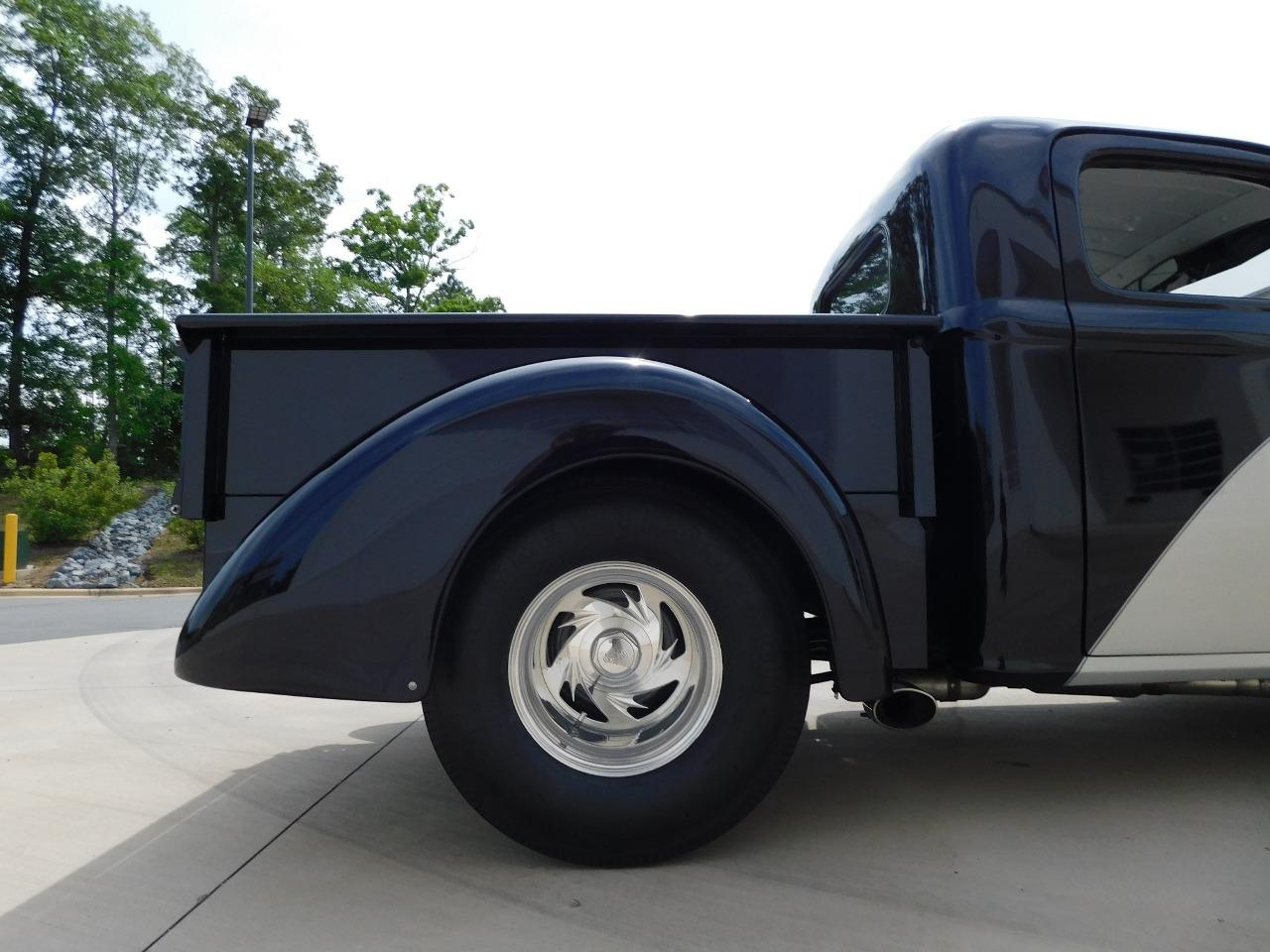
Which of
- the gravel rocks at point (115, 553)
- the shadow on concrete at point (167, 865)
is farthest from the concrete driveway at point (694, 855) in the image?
the gravel rocks at point (115, 553)

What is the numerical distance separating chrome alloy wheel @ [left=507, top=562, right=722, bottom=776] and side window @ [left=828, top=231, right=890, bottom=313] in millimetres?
1331

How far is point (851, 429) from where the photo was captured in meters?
2.23

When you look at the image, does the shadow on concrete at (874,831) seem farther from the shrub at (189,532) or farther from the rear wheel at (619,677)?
the shrub at (189,532)

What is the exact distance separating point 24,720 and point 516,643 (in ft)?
9.38

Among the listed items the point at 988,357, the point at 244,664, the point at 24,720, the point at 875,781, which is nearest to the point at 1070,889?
the point at 875,781

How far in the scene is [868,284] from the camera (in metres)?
3.05

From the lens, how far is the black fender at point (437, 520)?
6.43ft

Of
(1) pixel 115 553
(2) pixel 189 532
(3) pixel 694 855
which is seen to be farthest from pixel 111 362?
(3) pixel 694 855

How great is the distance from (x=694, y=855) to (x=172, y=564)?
14493 millimetres

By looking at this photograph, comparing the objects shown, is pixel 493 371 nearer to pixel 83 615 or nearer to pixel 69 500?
pixel 83 615

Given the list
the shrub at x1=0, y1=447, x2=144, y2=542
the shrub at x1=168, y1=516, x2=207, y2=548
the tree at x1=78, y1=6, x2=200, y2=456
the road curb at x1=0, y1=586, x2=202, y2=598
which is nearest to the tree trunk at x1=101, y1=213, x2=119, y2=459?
the tree at x1=78, y1=6, x2=200, y2=456

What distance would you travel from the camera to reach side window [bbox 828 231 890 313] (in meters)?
2.84

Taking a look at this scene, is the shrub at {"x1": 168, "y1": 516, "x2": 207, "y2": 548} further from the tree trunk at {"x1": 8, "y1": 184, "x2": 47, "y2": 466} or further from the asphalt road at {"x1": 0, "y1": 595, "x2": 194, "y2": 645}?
the tree trunk at {"x1": 8, "y1": 184, "x2": 47, "y2": 466}

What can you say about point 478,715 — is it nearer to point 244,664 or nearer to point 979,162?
point 244,664
